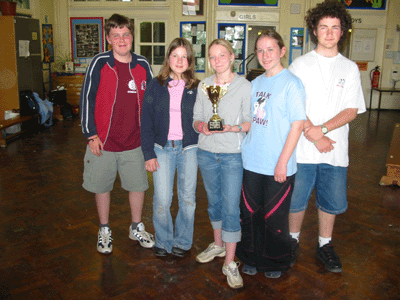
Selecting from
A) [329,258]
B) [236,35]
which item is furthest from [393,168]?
[236,35]

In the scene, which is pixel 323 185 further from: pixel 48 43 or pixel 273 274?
pixel 48 43

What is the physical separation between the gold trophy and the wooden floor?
3.35ft

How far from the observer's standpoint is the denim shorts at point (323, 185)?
248 centimetres

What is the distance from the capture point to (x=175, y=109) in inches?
98.6

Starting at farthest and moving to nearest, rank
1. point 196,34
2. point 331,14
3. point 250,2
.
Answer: point 196,34, point 250,2, point 331,14

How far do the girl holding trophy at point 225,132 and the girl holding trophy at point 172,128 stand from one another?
10 cm

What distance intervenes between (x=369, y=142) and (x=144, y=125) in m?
5.26

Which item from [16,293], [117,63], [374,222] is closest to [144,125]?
[117,63]

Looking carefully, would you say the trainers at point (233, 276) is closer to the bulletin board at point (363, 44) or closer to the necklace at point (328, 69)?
A: the necklace at point (328, 69)

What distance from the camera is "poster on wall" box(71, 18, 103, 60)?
34.2 feet

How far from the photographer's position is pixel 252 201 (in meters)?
2.33

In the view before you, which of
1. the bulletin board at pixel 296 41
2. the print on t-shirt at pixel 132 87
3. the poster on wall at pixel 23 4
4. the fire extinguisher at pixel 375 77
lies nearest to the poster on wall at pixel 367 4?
the bulletin board at pixel 296 41

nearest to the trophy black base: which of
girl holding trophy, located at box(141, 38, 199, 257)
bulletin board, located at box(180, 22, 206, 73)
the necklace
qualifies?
girl holding trophy, located at box(141, 38, 199, 257)

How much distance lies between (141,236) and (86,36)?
8931mm
